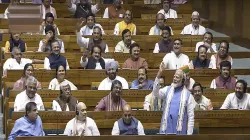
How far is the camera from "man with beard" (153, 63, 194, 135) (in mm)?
6883

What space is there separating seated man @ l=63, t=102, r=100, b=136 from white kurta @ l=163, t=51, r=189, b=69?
266cm

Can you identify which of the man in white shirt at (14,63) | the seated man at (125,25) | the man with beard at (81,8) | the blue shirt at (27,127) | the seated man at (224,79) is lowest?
the blue shirt at (27,127)

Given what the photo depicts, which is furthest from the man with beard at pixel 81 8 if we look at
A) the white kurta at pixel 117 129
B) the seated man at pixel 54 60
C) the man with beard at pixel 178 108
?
the man with beard at pixel 178 108

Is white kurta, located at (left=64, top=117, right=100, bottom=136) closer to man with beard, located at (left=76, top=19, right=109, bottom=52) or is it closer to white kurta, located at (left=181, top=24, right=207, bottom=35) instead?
man with beard, located at (left=76, top=19, right=109, bottom=52)

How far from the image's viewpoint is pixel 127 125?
287 inches

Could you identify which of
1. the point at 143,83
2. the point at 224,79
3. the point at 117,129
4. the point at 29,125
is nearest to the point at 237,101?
the point at 224,79

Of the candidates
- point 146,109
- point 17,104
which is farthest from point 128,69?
point 17,104

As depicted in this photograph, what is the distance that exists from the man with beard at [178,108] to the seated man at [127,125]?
362mm

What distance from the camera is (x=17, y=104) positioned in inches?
314

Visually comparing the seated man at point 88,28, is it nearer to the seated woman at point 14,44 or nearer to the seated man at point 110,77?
the seated woman at point 14,44

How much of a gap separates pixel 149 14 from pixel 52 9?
1955mm

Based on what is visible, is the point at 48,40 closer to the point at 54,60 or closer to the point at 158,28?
the point at 54,60

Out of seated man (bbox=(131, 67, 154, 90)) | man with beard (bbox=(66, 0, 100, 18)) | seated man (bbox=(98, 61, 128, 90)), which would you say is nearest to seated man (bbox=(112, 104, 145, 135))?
seated man (bbox=(131, 67, 154, 90))

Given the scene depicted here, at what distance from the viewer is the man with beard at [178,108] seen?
688cm
